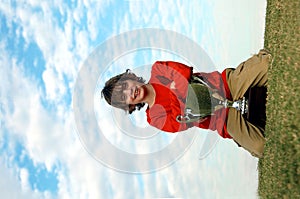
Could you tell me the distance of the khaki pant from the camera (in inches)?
251

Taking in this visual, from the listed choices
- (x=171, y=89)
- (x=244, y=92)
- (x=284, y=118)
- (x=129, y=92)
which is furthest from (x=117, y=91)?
(x=284, y=118)

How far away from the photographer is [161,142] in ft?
23.6

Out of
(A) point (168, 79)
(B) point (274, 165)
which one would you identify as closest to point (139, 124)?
(A) point (168, 79)

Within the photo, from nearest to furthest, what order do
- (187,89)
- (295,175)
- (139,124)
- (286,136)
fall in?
(295,175) → (286,136) → (187,89) → (139,124)

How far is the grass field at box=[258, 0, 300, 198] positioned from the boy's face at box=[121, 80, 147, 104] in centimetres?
187

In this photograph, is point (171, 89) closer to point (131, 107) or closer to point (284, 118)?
point (131, 107)

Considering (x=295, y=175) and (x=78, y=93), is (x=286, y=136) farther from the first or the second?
(x=78, y=93)

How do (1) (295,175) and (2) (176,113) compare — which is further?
(2) (176,113)

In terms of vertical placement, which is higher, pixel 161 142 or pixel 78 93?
pixel 78 93

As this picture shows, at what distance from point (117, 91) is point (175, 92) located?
829 mm

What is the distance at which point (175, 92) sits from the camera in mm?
6414

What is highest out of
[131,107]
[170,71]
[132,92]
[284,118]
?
[170,71]

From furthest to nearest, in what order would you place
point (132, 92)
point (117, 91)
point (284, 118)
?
point (117, 91), point (132, 92), point (284, 118)

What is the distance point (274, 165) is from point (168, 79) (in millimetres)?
1963
